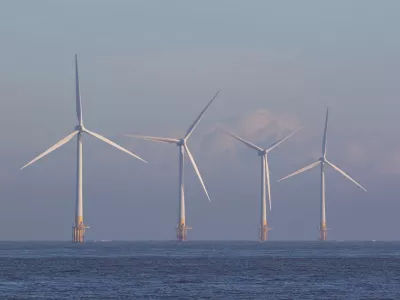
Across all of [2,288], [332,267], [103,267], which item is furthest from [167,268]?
[2,288]

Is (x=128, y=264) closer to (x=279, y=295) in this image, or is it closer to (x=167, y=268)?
(x=167, y=268)

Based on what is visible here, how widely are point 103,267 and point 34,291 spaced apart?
51.9m

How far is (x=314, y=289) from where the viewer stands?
105m

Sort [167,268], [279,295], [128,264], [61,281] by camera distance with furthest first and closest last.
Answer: [128,264]
[167,268]
[61,281]
[279,295]

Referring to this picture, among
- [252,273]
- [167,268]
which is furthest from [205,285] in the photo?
[167,268]

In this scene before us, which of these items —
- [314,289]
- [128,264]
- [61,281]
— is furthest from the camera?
[128,264]

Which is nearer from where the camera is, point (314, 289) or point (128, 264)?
point (314, 289)

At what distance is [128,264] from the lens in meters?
162

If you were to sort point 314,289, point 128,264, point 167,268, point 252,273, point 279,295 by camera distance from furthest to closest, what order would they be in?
point 128,264 < point 167,268 < point 252,273 < point 314,289 < point 279,295

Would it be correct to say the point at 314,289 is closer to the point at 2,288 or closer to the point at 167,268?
the point at 2,288

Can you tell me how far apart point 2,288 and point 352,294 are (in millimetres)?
31798

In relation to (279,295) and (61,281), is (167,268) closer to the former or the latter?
(61,281)

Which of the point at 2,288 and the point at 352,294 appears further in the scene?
the point at 2,288

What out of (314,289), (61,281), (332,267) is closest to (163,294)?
(314,289)
